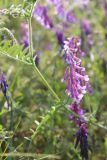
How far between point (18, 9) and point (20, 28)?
2324 mm

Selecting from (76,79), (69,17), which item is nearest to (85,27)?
(69,17)

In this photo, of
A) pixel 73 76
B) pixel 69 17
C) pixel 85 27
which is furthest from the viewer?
pixel 69 17

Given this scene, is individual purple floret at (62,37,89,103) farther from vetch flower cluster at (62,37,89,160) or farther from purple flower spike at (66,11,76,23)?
purple flower spike at (66,11,76,23)

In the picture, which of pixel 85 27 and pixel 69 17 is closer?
pixel 85 27

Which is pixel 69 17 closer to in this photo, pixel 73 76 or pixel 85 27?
pixel 85 27

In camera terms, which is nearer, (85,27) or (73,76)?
(73,76)

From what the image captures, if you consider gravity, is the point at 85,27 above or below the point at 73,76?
below

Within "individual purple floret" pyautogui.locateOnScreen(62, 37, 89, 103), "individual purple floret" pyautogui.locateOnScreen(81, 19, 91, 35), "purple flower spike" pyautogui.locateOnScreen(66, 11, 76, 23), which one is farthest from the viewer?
"purple flower spike" pyautogui.locateOnScreen(66, 11, 76, 23)

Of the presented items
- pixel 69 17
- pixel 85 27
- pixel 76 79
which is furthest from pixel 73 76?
pixel 69 17

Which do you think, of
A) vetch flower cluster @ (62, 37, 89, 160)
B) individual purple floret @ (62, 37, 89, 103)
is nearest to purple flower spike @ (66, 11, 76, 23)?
vetch flower cluster @ (62, 37, 89, 160)

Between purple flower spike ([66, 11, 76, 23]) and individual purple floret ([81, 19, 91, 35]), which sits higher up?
purple flower spike ([66, 11, 76, 23])

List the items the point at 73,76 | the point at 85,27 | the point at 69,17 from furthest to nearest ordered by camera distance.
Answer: the point at 69,17, the point at 85,27, the point at 73,76

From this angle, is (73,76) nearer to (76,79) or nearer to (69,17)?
(76,79)

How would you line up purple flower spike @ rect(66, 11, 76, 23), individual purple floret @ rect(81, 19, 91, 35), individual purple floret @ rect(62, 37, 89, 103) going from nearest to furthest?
individual purple floret @ rect(62, 37, 89, 103)
individual purple floret @ rect(81, 19, 91, 35)
purple flower spike @ rect(66, 11, 76, 23)
